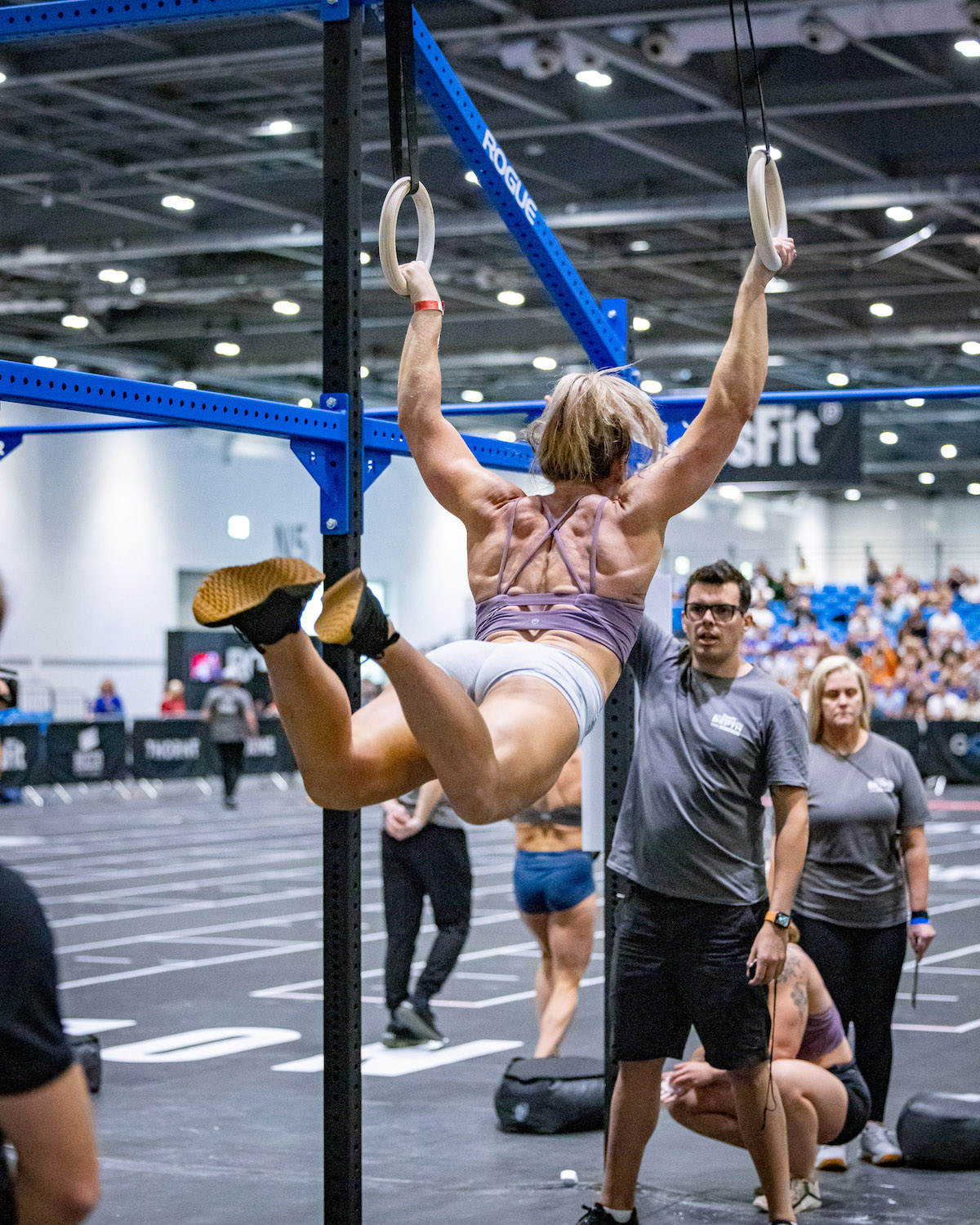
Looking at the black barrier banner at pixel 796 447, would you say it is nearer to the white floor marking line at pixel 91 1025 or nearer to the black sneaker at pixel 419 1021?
the black sneaker at pixel 419 1021

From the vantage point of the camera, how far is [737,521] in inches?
1613

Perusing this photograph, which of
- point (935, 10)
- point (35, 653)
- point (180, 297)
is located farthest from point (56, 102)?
point (35, 653)

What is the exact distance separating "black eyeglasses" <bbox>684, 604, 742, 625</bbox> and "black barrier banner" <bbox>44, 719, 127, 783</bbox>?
1842cm

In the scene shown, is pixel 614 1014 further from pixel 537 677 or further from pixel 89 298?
pixel 89 298

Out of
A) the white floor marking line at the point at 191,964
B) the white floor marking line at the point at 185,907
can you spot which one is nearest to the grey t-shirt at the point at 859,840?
the white floor marking line at the point at 191,964

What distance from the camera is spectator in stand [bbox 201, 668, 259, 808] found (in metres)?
21.7

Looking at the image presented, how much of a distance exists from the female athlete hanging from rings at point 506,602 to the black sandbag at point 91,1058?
3.69 metres

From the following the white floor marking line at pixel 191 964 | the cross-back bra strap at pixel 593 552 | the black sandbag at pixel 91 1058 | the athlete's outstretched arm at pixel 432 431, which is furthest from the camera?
the white floor marking line at pixel 191 964

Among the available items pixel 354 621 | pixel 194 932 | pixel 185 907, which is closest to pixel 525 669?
pixel 354 621

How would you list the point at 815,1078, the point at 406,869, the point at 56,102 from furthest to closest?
the point at 56,102, the point at 406,869, the point at 815,1078

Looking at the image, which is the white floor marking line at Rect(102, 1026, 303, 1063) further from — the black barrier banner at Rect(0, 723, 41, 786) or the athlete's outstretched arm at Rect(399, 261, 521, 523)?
the black barrier banner at Rect(0, 723, 41, 786)

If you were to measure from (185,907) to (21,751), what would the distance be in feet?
29.9

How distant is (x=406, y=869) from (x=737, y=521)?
33.8 metres

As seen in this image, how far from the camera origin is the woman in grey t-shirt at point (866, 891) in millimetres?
5957
